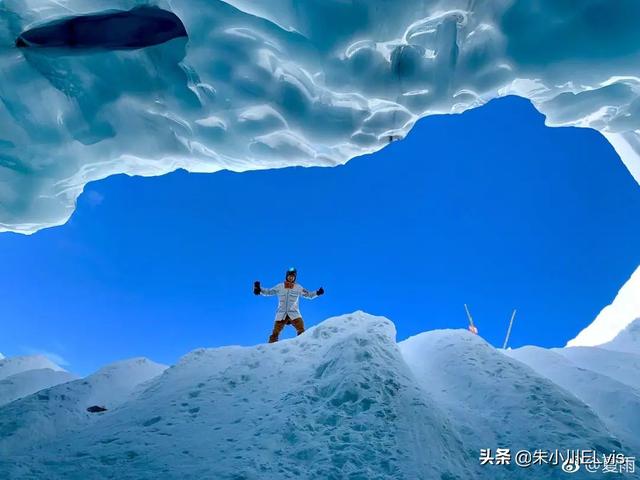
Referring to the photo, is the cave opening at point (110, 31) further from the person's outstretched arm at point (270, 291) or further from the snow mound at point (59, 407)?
the snow mound at point (59, 407)

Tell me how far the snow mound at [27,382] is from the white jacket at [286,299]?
390cm

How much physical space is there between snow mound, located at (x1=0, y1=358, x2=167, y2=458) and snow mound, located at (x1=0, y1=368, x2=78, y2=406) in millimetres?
1172

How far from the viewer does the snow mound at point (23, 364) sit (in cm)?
815

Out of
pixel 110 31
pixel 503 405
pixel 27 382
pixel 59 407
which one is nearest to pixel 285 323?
pixel 59 407

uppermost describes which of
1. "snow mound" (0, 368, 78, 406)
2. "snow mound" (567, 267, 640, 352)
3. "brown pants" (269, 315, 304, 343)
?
"snow mound" (567, 267, 640, 352)

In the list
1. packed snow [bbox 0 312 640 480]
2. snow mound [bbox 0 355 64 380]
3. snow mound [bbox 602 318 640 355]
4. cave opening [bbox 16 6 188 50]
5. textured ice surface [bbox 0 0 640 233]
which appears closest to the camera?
packed snow [bbox 0 312 640 480]

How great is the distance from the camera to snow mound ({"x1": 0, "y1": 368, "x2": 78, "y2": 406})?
252 inches

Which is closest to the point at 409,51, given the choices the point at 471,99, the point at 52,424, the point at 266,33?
the point at 471,99

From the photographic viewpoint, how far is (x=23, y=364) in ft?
27.9

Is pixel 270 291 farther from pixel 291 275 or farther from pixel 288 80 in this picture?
pixel 288 80

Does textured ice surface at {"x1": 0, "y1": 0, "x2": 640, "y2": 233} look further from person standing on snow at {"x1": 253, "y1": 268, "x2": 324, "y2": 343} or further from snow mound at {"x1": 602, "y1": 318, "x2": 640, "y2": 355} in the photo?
snow mound at {"x1": 602, "y1": 318, "x2": 640, "y2": 355}

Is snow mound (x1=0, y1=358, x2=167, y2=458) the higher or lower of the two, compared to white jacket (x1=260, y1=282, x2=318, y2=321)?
lower

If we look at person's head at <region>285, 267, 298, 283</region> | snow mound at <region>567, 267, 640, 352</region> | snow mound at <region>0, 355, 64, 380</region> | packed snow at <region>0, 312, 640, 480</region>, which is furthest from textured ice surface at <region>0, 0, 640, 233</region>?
snow mound at <region>567, 267, 640, 352</region>

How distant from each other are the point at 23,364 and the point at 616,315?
14865 millimetres
